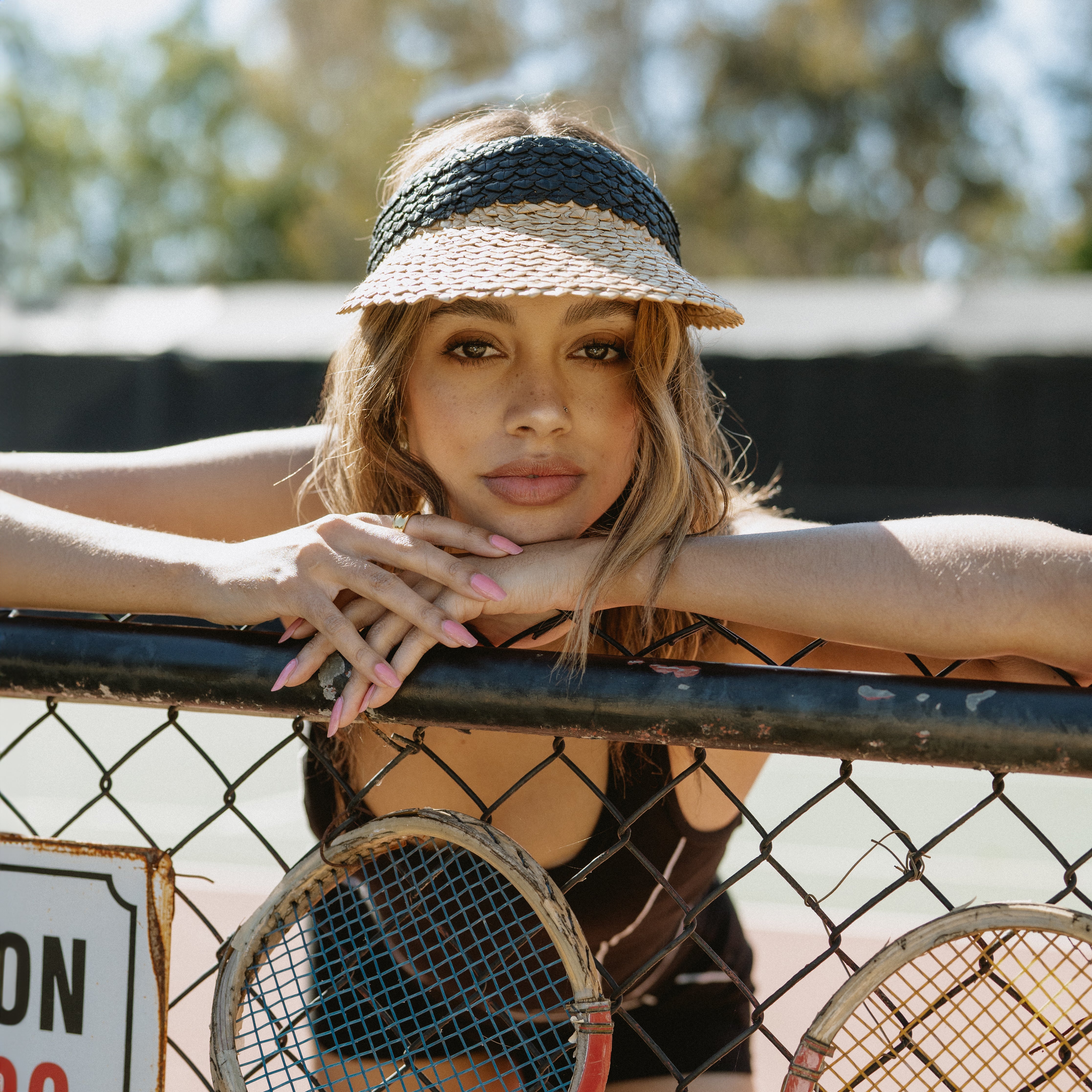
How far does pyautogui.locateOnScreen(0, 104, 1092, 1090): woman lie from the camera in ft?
4.00

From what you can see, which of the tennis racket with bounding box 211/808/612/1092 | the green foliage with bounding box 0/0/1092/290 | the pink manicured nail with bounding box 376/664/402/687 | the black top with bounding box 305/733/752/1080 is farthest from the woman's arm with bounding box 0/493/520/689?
the green foliage with bounding box 0/0/1092/290

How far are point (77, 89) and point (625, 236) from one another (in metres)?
34.8

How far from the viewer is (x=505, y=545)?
4.40 feet

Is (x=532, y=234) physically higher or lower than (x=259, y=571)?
higher

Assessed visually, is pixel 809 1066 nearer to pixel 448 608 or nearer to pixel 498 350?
pixel 448 608

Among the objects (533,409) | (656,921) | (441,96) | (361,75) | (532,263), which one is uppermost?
(361,75)

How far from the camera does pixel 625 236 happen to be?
1483mm

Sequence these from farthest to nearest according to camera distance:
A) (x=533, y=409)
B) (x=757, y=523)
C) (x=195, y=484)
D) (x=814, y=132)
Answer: (x=814, y=132) < (x=195, y=484) < (x=757, y=523) < (x=533, y=409)

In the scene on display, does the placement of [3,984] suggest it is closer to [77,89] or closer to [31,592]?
[31,592]

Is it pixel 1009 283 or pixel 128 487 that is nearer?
pixel 128 487

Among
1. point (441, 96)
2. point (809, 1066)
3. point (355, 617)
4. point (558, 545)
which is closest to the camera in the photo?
point (809, 1066)

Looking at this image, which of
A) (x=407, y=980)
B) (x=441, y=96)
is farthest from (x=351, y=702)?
(x=441, y=96)

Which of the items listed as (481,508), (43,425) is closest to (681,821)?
(481,508)

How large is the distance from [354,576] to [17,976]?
644 mm
